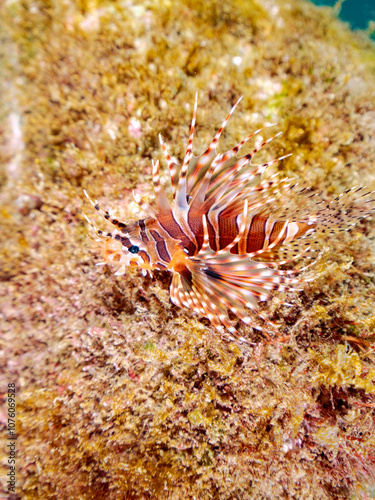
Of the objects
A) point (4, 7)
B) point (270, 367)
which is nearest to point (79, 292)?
point (270, 367)

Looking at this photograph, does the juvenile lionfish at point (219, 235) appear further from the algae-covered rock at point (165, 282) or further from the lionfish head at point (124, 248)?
the algae-covered rock at point (165, 282)

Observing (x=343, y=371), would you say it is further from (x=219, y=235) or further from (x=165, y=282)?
(x=165, y=282)

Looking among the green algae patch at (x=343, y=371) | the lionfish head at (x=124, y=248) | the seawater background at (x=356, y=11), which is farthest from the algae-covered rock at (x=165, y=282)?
the lionfish head at (x=124, y=248)

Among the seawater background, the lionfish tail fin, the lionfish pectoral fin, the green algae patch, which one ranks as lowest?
the green algae patch

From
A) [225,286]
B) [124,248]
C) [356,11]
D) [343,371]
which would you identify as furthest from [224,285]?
[356,11]

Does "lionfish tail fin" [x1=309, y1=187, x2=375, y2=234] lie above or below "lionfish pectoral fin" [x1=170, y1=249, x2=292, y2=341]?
above

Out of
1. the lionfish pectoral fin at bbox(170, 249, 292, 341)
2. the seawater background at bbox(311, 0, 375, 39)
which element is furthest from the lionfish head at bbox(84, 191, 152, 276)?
the seawater background at bbox(311, 0, 375, 39)

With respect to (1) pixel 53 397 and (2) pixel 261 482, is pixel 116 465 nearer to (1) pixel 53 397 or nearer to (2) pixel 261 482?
(1) pixel 53 397

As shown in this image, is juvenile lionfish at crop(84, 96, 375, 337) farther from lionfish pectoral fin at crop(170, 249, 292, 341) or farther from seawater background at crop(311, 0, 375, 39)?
seawater background at crop(311, 0, 375, 39)
